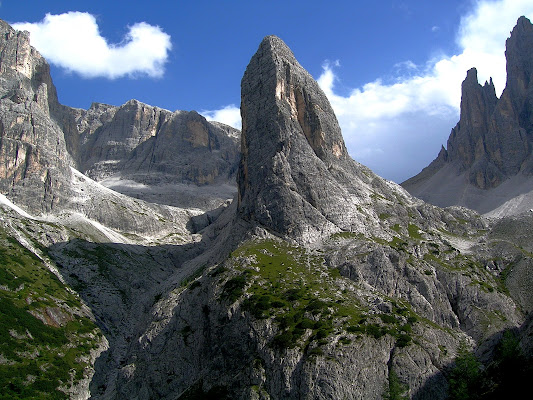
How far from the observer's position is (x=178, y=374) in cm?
7919

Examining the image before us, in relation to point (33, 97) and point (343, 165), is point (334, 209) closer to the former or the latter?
point (343, 165)

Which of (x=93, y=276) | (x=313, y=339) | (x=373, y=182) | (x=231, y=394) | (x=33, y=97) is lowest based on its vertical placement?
(x=231, y=394)

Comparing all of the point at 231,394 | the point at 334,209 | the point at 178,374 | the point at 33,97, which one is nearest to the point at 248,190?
→ the point at 334,209

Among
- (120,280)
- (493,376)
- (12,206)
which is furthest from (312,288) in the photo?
(12,206)

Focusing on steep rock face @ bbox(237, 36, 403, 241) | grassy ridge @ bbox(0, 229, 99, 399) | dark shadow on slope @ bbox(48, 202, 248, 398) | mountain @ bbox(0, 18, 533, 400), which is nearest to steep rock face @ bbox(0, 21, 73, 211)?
mountain @ bbox(0, 18, 533, 400)

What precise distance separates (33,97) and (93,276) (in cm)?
10371

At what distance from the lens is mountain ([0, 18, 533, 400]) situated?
218 feet

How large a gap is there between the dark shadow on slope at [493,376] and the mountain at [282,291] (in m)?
0.35

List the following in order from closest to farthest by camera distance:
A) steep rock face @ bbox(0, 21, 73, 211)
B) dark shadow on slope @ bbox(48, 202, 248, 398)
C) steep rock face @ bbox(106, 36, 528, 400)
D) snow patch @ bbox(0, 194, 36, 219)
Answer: steep rock face @ bbox(106, 36, 528, 400) < dark shadow on slope @ bbox(48, 202, 248, 398) < snow patch @ bbox(0, 194, 36, 219) < steep rock face @ bbox(0, 21, 73, 211)

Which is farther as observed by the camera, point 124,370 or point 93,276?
point 93,276

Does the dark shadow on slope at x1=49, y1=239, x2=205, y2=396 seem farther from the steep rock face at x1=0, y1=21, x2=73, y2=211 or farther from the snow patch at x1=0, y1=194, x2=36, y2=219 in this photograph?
the steep rock face at x1=0, y1=21, x2=73, y2=211

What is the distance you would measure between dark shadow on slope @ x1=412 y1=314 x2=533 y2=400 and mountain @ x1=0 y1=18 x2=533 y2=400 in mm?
347

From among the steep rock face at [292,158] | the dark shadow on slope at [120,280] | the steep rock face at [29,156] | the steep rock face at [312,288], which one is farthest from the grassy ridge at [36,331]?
the steep rock face at [292,158]

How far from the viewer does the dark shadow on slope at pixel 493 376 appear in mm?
51688
